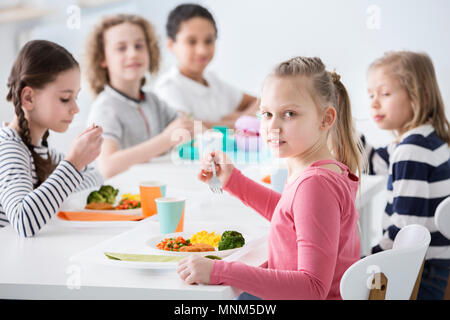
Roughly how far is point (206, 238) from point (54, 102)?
60cm

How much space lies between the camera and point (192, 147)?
1.99 meters

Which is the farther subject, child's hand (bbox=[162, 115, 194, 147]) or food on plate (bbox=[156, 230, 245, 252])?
child's hand (bbox=[162, 115, 194, 147])

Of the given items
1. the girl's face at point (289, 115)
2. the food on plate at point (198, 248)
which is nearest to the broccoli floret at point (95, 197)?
the food on plate at point (198, 248)

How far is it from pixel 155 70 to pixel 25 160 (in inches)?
56.1

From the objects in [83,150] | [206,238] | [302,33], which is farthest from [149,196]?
[302,33]

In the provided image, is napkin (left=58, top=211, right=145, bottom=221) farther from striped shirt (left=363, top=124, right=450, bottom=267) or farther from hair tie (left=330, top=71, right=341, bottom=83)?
striped shirt (left=363, top=124, right=450, bottom=267)

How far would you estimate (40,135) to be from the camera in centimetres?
142

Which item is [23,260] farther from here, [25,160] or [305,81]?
[305,81]

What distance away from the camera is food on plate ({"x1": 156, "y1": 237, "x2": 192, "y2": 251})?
966 millimetres

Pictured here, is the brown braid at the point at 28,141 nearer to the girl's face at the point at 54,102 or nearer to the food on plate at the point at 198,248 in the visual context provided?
the girl's face at the point at 54,102

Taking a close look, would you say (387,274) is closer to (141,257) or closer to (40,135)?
(141,257)

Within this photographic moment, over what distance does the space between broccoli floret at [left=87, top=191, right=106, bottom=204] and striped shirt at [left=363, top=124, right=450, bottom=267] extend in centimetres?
71

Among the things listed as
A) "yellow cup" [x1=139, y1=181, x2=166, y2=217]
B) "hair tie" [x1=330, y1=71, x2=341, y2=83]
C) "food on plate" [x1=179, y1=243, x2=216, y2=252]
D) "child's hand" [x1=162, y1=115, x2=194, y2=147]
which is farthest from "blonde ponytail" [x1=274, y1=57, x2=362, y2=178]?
"child's hand" [x1=162, y1=115, x2=194, y2=147]

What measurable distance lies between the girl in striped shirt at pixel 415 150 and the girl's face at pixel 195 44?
114cm
